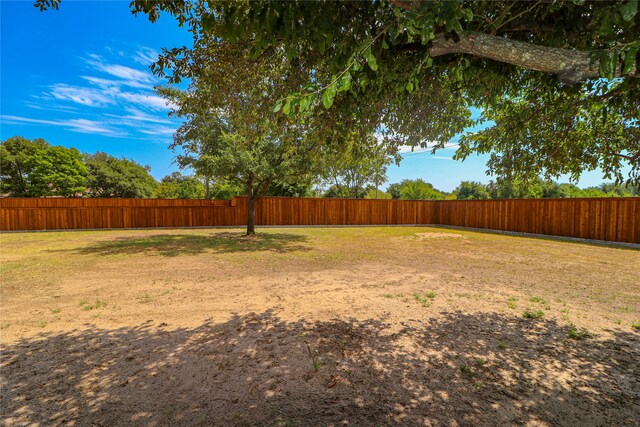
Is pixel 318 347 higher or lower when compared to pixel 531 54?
lower

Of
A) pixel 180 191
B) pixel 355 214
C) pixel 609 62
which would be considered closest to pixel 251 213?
pixel 355 214

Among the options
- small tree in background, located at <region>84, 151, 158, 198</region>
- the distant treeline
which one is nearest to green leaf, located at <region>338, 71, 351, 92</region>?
the distant treeline

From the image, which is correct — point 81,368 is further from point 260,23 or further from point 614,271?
point 614,271

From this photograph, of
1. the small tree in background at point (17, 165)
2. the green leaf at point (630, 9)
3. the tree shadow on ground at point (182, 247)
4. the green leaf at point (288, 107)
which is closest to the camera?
the green leaf at point (630, 9)

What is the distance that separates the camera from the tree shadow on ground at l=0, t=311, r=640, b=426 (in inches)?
80.9

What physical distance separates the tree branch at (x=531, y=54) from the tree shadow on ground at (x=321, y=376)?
241 cm

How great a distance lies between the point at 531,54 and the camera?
191 centimetres

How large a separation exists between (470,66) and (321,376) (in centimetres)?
318

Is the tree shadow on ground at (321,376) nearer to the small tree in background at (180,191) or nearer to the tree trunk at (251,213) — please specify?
the tree trunk at (251,213)

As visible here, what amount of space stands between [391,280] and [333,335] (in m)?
2.69

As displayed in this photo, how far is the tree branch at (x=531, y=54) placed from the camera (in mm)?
1808

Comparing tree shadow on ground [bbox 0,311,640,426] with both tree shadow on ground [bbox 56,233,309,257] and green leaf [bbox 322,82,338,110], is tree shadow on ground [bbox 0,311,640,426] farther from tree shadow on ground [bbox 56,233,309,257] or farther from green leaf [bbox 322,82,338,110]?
tree shadow on ground [bbox 56,233,309,257]

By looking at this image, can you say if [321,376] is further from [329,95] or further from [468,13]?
[468,13]

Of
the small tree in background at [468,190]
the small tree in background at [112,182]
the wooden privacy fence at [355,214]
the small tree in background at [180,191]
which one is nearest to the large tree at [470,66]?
the wooden privacy fence at [355,214]
